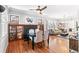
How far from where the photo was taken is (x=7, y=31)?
230 cm

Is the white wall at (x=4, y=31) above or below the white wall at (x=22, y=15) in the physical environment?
below

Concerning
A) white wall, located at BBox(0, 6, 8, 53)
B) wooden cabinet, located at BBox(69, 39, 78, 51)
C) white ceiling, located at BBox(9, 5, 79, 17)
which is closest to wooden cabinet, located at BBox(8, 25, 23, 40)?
white wall, located at BBox(0, 6, 8, 53)

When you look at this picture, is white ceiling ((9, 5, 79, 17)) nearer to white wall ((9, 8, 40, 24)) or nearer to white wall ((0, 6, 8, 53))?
white wall ((9, 8, 40, 24))

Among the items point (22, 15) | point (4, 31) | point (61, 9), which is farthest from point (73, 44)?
point (4, 31)

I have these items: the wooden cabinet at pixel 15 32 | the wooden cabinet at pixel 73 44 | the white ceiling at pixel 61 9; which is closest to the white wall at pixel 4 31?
the wooden cabinet at pixel 15 32

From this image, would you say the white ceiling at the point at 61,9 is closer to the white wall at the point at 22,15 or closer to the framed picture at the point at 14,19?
the white wall at the point at 22,15

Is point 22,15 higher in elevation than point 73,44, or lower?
higher

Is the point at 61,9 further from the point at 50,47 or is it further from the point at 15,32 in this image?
the point at 15,32

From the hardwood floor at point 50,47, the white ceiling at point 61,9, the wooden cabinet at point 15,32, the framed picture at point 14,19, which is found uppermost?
the white ceiling at point 61,9

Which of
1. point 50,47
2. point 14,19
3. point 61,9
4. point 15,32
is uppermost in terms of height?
point 61,9

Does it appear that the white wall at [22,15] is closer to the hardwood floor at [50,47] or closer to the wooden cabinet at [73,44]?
the hardwood floor at [50,47]

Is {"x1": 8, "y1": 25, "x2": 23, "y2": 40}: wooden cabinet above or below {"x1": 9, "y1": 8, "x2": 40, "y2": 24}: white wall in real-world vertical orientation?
below

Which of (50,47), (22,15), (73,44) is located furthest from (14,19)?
(73,44)

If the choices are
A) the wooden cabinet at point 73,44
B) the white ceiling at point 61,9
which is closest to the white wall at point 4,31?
the white ceiling at point 61,9
